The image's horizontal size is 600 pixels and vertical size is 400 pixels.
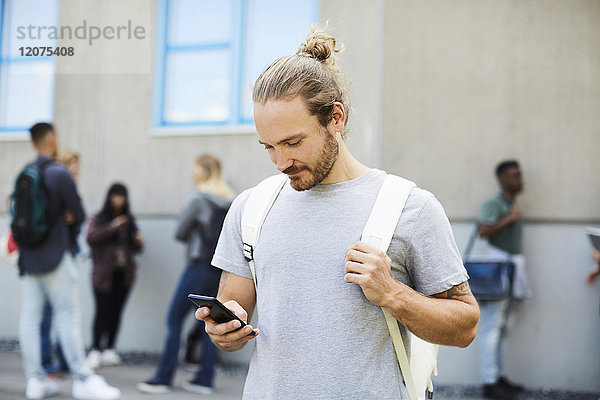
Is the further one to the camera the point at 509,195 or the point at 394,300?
the point at 509,195

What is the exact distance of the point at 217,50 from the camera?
29.1 feet

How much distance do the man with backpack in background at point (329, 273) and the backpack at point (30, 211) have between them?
4017 millimetres

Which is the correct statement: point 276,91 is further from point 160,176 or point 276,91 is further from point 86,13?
point 86,13

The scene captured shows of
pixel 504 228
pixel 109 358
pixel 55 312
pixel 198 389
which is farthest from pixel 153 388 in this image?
pixel 504 228

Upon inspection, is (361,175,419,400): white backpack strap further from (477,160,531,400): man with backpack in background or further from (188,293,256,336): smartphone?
(477,160,531,400): man with backpack in background

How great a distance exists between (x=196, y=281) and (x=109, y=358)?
2.25 meters

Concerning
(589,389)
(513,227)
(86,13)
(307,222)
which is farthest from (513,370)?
(86,13)

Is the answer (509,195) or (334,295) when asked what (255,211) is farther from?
(509,195)

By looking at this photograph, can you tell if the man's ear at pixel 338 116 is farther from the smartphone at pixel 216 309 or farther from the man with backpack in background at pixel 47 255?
the man with backpack in background at pixel 47 255

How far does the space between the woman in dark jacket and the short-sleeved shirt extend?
3.71 m

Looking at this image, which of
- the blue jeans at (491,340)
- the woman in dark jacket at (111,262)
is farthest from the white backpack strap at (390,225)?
the woman in dark jacket at (111,262)

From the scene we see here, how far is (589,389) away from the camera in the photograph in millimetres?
6891

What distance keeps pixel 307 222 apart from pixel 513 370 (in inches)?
216

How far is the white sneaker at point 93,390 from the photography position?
19.8 feet
